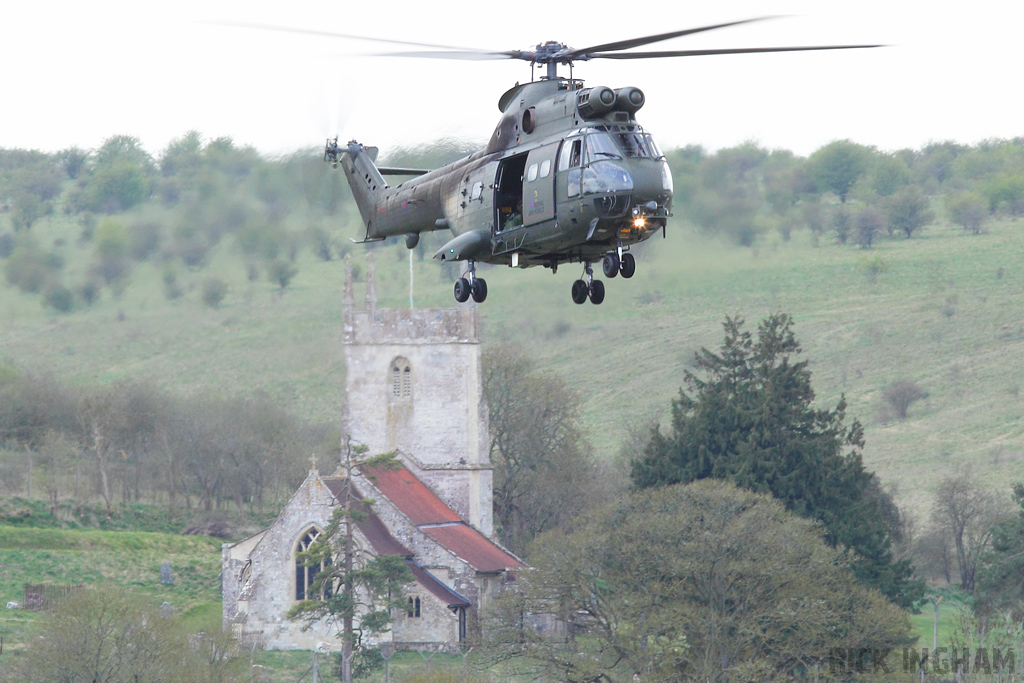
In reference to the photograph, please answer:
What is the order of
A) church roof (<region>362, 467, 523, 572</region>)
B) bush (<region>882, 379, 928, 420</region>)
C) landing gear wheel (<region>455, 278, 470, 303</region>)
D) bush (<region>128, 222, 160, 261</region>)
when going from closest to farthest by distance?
landing gear wheel (<region>455, 278, 470, 303</region>) < bush (<region>128, 222, 160, 261</region>) < church roof (<region>362, 467, 523, 572</region>) < bush (<region>882, 379, 928, 420</region>)

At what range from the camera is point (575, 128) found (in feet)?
87.5

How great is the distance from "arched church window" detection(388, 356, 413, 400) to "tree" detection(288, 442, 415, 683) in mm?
13963

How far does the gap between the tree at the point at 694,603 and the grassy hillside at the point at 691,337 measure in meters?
27.3

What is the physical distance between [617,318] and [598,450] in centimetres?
1574

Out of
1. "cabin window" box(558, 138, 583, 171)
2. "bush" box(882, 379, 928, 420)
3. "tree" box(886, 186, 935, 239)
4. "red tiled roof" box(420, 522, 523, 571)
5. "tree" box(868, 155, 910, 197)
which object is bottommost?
"red tiled roof" box(420, 522, 523, 571)

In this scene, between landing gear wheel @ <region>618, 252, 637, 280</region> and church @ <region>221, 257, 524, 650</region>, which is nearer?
landing gear wheel @ <region>618, 252, 637, 280</region>

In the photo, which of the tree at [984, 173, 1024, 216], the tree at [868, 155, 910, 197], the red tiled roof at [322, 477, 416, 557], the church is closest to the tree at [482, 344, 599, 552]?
the church

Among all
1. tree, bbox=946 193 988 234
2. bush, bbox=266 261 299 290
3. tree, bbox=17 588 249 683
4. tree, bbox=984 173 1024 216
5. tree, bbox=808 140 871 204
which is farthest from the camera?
tree, bbox=946 193 988 234

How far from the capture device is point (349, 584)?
203 feet


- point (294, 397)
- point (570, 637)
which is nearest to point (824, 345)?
point (294, 397)

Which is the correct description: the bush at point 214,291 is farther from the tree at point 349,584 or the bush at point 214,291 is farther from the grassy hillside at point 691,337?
the tree at point 349,584

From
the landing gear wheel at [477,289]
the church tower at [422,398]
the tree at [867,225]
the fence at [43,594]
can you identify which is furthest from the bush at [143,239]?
the tree at [867,225]

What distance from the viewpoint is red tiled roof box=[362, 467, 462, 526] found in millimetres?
74875

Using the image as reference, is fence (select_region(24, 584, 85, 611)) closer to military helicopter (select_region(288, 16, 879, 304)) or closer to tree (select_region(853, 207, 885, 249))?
military helicopter (select_region(288, 16, 879, 304))
